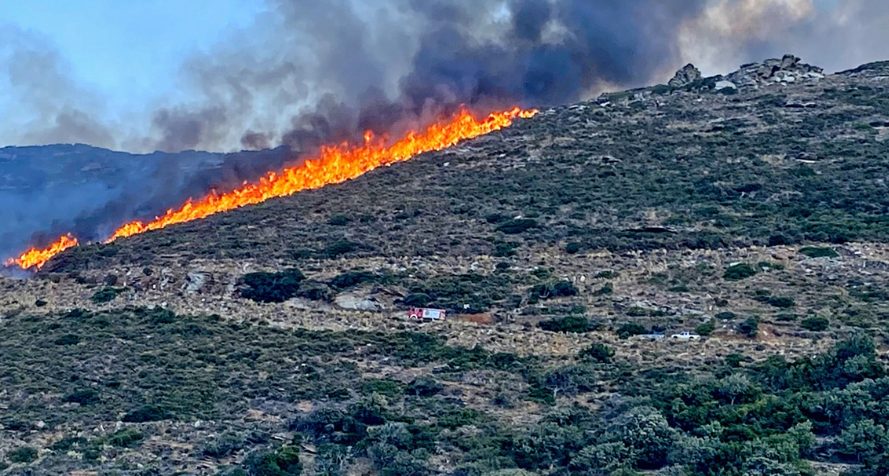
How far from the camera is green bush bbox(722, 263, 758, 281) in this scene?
167 feet

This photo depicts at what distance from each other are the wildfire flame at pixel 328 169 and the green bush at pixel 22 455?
135 feet

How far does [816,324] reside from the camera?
42.5 meters

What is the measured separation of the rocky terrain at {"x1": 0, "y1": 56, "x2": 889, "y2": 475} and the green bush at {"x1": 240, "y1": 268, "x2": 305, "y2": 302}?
0.15 m

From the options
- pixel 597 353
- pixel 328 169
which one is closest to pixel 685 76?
pixel 328 169

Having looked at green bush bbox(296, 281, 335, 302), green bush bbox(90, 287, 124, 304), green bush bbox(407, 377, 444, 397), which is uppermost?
green bush bbox(90, 287, 124, 304)

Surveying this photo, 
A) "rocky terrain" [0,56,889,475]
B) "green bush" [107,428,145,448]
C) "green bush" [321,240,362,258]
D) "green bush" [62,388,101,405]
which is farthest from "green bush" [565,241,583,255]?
"green bush" [107,428,145,448]

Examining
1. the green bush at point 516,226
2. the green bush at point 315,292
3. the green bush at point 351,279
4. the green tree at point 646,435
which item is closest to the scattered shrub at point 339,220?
the green bush at point 516,226

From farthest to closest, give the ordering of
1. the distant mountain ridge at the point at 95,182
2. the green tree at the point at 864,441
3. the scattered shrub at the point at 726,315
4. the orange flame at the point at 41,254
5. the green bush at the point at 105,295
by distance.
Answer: the distant mountain ridge at the point at 95,182
the orange flame at the point at 41,254
the green bush at the point at 105,295
the scattered shrub at the point at 726,315
the green tree at the point at 864,441

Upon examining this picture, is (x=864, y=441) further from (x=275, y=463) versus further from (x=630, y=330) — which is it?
(x=630, y=330)

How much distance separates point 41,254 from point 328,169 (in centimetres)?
2261

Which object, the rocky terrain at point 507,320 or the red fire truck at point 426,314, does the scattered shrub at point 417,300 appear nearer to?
the rocky terrain at point 507,320

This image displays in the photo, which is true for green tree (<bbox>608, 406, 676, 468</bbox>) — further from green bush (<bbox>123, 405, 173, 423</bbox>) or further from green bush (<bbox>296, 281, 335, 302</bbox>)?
green bush (<bbox>296, 281, 335, 302</bbox>)

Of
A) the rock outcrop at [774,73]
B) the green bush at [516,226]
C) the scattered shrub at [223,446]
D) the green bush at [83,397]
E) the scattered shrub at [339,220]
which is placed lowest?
the scattered shrub at [223,446]

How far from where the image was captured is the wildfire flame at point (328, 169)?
83125 millimetres
